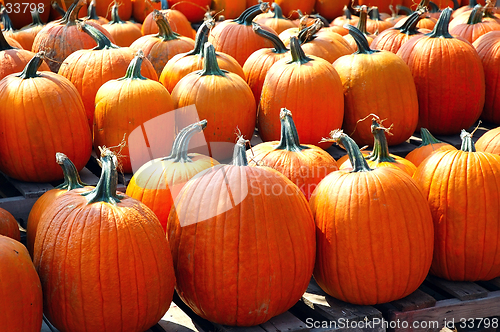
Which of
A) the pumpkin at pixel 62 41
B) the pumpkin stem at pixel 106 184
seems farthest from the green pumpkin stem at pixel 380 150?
the pumpkin at pixel 62 41

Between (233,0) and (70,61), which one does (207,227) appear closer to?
(70,61)

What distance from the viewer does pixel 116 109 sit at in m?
3.19

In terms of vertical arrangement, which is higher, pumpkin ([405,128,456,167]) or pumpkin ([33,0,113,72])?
pumpkin ([33,0,113,72])

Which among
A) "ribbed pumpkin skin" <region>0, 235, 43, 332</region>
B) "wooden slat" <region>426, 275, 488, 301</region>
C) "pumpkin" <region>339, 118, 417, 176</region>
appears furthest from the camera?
"pumpkin" <region>339, 118, 417, 176</region>

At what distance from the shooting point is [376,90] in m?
3.56

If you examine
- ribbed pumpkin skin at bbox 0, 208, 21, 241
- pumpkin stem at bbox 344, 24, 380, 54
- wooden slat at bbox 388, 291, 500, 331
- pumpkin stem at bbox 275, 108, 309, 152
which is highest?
pumpkin stem at bbox 344, 24, 380, 54

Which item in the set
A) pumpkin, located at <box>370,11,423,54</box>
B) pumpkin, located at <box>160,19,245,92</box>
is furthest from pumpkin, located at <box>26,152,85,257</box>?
pumpkin, located at <box>370,11,423,54</box>

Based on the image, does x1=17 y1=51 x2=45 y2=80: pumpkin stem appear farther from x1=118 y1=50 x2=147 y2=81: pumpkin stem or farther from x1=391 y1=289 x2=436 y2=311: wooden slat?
x1=391 y1=289 x2=436 y2=311: wooden slat

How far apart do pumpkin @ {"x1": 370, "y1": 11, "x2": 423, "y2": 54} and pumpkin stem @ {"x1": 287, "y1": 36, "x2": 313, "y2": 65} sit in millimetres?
1236

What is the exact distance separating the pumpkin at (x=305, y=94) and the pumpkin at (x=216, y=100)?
0.17 m

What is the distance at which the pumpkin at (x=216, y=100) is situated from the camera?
3.37 m

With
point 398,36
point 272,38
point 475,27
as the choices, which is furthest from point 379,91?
point 475,27

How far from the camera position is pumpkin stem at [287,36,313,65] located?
3.45 meters

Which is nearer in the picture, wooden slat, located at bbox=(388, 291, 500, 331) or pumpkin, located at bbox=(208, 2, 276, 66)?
wooden slat, located at bbox=(388, 291, 500, 331)
